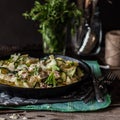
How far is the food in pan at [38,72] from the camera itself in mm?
1111

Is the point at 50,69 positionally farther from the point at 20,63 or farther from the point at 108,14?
the point at 108,14

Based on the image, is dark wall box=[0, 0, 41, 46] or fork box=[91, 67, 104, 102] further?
dark wall box=[0, 0, 41, 46]

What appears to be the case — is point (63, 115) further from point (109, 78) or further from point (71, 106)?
point (109, 78)

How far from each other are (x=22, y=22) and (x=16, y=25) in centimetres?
4

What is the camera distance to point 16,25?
1.75 metres

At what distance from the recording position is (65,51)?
1607 millimetres

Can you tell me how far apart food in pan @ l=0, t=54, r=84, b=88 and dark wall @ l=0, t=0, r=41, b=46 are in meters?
0.49

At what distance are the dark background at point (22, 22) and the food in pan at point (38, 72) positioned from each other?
0.44 metres

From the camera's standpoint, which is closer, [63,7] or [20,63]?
[20,63]

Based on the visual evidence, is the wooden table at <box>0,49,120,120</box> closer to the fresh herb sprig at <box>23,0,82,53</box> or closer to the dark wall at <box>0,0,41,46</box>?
the fresh herb sprig at <box>23,0,82,53</box>

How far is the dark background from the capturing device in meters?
1.71

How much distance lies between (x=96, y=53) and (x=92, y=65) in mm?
199

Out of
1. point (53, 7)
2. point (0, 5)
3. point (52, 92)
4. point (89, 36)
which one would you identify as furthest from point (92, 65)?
point (0, 5)

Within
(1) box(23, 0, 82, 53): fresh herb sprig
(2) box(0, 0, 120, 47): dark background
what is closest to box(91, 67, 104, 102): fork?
(1) box(23, 0, 82, 53): fresh herb sprig
